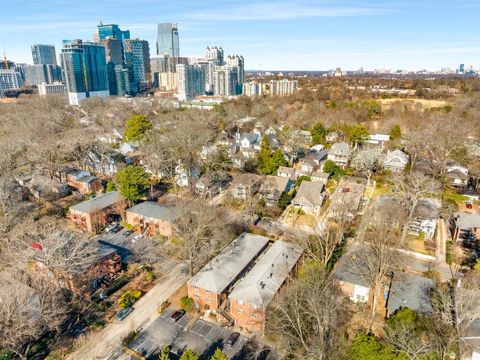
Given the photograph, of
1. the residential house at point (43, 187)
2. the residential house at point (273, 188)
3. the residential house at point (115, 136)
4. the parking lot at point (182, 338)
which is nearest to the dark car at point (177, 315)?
the parking lot at point (182, 338)

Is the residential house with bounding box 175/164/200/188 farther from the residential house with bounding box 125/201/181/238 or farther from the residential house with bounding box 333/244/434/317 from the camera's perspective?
the residential house with bounding box 333/244/434/317

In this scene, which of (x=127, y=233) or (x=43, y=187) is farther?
(x=43, y=187)

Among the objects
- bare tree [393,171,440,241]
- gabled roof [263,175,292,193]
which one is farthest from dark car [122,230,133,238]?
bare tree [393,171,440,241]

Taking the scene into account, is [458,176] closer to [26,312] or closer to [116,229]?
[116,229]

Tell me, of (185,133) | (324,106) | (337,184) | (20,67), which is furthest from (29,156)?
(20,67)

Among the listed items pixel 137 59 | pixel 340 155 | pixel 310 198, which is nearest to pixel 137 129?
pixel 310 198
